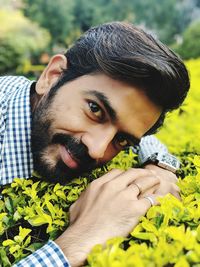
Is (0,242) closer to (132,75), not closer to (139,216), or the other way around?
(139,216)

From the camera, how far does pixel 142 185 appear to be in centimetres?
172

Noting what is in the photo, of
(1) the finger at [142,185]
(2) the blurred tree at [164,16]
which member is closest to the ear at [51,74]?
(1) the finger at [142,185]

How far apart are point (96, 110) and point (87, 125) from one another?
3.5 inches

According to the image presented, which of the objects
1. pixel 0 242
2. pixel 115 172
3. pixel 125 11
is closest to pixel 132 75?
pixel 115 172

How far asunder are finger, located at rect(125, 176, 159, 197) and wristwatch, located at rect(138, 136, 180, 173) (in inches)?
17.5

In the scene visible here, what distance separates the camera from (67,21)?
28125mm

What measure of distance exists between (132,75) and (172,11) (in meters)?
41.1

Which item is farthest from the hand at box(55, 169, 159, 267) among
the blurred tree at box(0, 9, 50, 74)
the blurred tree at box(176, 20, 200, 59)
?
the blurred tree at box(0, 9, 50, 74)

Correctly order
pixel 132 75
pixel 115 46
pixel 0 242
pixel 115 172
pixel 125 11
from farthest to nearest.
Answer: pixel 125 11, pixel 115 46, pixel 132 75, pixel 115 172, pixel 0 242

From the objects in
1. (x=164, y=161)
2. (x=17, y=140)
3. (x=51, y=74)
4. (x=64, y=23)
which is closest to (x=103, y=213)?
(x=17, y=140)

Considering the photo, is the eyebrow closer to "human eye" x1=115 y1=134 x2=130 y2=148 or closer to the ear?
"human eye" x1=115 y1=134 x2=130 y2=148

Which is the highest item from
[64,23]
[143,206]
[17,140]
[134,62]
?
[134,62]

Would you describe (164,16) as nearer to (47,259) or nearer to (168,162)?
(168,162)

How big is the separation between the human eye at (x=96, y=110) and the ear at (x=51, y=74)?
0.36 metres
